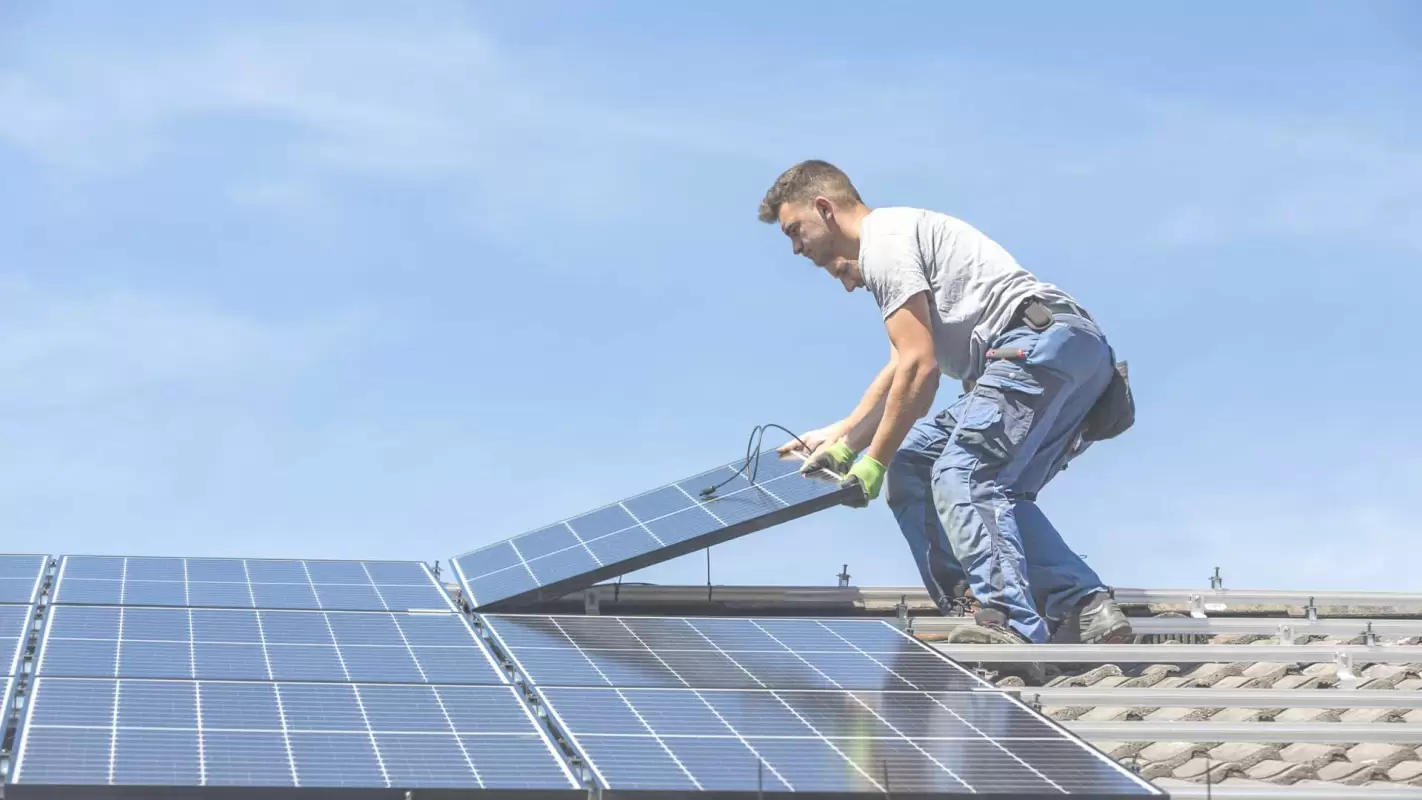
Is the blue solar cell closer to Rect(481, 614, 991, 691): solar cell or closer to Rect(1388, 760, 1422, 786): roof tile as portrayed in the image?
Rect(481, 614, 991, 691): solar cell

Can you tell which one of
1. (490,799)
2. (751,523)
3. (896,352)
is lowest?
(490,799)

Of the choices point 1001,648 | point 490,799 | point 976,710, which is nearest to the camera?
point 490,799

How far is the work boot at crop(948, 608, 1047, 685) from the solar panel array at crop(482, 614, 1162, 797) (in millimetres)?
304

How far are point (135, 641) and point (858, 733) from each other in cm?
400

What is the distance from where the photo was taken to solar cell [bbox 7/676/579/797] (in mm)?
7930

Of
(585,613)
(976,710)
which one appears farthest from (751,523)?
(976,710)

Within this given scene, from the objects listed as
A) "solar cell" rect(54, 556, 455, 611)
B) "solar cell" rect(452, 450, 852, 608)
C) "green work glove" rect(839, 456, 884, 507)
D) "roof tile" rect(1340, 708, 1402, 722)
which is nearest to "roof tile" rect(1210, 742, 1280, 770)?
"roof tile" rect(1340, 708, 1402, 722)

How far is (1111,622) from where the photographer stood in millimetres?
11711

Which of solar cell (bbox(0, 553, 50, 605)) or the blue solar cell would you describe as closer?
the blue solar cell

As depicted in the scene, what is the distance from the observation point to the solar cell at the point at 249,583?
465 inches

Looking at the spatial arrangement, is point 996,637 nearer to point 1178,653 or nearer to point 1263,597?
point 1178,653

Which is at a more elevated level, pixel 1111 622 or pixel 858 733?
pixel 1111 622

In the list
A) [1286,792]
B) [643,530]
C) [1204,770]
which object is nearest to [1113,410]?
[643,530]

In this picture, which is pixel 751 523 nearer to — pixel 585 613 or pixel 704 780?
pixel 585 613
